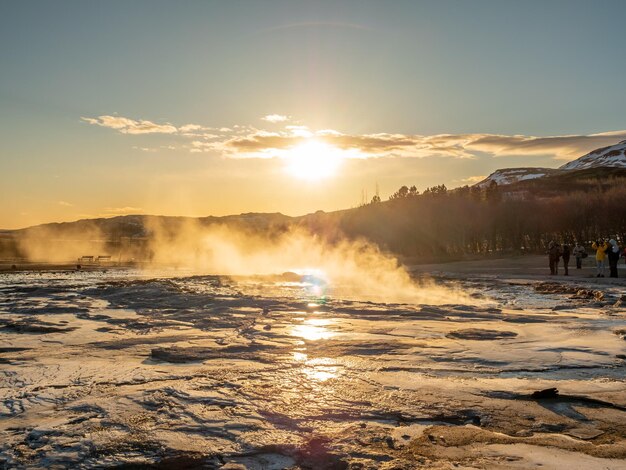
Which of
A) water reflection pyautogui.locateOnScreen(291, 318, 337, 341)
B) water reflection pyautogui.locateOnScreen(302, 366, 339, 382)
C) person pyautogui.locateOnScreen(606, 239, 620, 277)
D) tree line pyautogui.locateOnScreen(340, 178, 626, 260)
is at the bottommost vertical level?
water reflection pyautogui.locateOnScreen(291, 318, 337, 341)

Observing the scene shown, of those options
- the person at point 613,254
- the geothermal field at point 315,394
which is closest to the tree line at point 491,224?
the person at point 613,254

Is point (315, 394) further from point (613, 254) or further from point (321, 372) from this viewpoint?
point (613, 254)

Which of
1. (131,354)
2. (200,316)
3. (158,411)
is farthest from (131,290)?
(158,411)

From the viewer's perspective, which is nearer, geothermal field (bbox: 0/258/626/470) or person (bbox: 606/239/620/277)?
geothermal field (bbox: 0/258/626/470)

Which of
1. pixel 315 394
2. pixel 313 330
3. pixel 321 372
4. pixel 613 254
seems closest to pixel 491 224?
pixel 613 254

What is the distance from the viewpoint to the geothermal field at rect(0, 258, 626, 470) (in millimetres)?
4145

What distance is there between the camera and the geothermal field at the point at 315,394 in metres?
4.14

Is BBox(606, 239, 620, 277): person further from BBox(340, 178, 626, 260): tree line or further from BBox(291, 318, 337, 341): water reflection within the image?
BBox(340, 178, 626, 260): tree line

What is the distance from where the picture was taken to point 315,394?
18.9ft

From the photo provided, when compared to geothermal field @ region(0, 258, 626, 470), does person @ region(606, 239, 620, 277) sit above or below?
above

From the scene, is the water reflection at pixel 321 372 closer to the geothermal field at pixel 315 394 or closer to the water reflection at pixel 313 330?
the geothermal field at pixel 315 394

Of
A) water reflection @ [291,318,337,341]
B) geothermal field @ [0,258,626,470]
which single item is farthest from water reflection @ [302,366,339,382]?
water reflection @ [291,318,337,341]

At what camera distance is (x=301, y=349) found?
Result: 8414 millimetres

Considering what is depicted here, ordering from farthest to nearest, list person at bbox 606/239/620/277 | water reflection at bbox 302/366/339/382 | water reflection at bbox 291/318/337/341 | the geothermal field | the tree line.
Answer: the tree line < person at bbox 606/239/620/277 < water reflection at bbox 291/318/337/341 < water reflection at bbox 302/366/339/382 < the geothermal field
